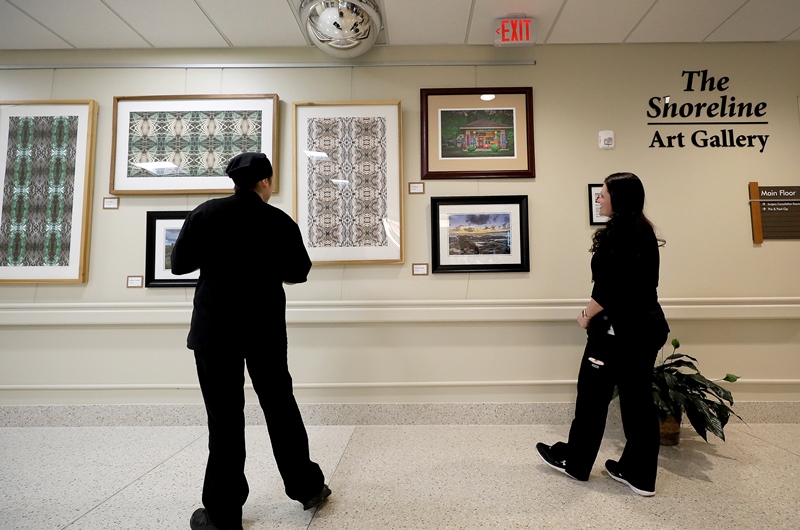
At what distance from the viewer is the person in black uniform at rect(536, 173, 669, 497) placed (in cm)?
174

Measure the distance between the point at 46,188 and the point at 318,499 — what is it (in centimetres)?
284

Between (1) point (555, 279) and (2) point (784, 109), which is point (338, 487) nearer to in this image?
(1) point (555, 279)

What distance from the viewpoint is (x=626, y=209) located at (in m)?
1.80

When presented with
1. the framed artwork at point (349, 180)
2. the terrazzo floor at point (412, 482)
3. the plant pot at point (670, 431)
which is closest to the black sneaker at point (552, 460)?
the terrazzo floor at point (412, 482)

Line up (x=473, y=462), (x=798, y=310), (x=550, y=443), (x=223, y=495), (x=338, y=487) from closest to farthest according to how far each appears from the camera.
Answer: (x=223, y=495), (x=338, y=487), (x=473, y=462), (x=550, y=443), (x=798, y=310)

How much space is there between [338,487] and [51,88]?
332 centimetres

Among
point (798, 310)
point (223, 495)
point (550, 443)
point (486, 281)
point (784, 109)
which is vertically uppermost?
point (784, 109)

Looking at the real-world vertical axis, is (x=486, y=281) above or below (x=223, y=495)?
above

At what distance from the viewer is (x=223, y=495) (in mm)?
1466

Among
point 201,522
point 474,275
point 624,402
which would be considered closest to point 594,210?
point 474,275

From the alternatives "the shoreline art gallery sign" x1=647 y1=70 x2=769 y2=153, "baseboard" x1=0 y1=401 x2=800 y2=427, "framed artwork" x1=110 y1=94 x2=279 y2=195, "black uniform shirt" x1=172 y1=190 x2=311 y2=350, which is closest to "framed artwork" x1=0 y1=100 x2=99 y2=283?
"framed artwork" x1=110 y1=94 x2=279 y2=195

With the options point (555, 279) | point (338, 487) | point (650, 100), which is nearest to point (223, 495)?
point (338, 487)

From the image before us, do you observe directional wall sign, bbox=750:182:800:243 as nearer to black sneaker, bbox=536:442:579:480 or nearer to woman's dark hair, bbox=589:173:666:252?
woman's dark hair, bbox=589:173:666:252

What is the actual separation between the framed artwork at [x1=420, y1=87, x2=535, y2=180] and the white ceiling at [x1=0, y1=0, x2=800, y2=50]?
0.39 metres
